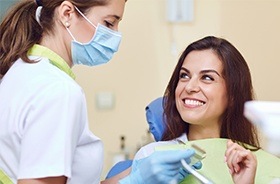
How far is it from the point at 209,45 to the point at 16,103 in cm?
80

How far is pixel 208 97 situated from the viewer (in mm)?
1575

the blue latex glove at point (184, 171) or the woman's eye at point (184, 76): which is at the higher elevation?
the woman's eye at point (184, 76)

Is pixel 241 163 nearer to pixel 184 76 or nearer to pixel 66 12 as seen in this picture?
pixel 184 76

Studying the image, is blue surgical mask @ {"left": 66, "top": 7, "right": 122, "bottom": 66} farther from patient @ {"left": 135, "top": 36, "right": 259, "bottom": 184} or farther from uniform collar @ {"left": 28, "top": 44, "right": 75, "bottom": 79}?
patient @ {"left": 135, "top": 36, "right": 259, "bottom": 184}

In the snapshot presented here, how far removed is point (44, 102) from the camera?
1.10 m

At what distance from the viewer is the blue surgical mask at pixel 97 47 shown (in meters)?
1.38

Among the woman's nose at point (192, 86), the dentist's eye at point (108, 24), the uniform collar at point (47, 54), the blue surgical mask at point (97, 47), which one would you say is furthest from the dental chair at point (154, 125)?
the uniform collar at point (47, 54)

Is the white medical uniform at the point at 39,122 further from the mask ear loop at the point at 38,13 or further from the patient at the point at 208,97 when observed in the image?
the patient at the point at 208,97

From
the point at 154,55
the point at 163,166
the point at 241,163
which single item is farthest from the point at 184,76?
the point at 154,55

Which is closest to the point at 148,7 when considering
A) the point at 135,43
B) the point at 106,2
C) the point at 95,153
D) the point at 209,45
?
the point at 135,43

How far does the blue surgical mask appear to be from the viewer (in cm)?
138

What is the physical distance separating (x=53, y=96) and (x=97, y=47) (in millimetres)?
384

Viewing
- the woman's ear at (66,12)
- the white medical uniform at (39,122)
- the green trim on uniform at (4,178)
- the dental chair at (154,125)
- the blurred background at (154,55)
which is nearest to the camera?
the white medical uniform at (39,122)

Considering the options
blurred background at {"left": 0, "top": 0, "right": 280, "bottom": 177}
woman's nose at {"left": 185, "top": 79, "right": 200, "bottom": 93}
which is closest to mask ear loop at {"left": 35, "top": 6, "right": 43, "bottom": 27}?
woman's nose at {"left": 185, "top": 79, "right": 200, "bottom": 93}
